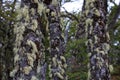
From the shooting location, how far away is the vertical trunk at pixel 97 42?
591 centimetres

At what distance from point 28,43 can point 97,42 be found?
7.06 ft

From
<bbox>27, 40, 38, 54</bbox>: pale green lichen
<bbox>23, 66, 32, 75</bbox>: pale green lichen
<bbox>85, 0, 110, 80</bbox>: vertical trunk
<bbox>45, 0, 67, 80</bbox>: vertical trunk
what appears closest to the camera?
<bbox>23, 66, 32, 75</bbox>: pale green lichen

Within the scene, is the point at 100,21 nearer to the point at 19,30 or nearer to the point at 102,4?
the point at 102,4

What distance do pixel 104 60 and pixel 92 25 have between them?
0.78 m

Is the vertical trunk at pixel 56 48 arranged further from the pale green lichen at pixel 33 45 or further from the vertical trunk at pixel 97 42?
the pale green lichen at pixel 33 45

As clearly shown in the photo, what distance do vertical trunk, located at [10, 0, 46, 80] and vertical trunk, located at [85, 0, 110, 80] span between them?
178cm

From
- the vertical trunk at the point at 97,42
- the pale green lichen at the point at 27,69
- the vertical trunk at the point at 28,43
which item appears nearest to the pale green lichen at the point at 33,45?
the vertical trunk at the point at 28,43

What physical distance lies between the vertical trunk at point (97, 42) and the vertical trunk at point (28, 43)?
70.3 inches

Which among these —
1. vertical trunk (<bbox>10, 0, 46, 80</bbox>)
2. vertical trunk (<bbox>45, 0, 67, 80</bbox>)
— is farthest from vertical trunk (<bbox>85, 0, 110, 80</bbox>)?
vertical trunk (<bbox>10, 0, 46, 80</bbox>)

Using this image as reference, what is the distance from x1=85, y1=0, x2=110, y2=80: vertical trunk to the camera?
5914mm

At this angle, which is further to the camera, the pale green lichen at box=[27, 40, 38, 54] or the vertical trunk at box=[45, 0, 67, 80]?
the vertical trunk at box=[45, 0, 67, 80]

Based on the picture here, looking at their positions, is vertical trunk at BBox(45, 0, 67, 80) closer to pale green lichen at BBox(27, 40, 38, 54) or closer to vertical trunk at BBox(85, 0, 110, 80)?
vertical trunk at BBox(85, 0, 110, 80)

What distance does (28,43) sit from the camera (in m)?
4.32

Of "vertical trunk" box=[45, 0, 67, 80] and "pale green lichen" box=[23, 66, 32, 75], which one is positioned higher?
"pale green lichen" box=[23, 66, 32, 75]
